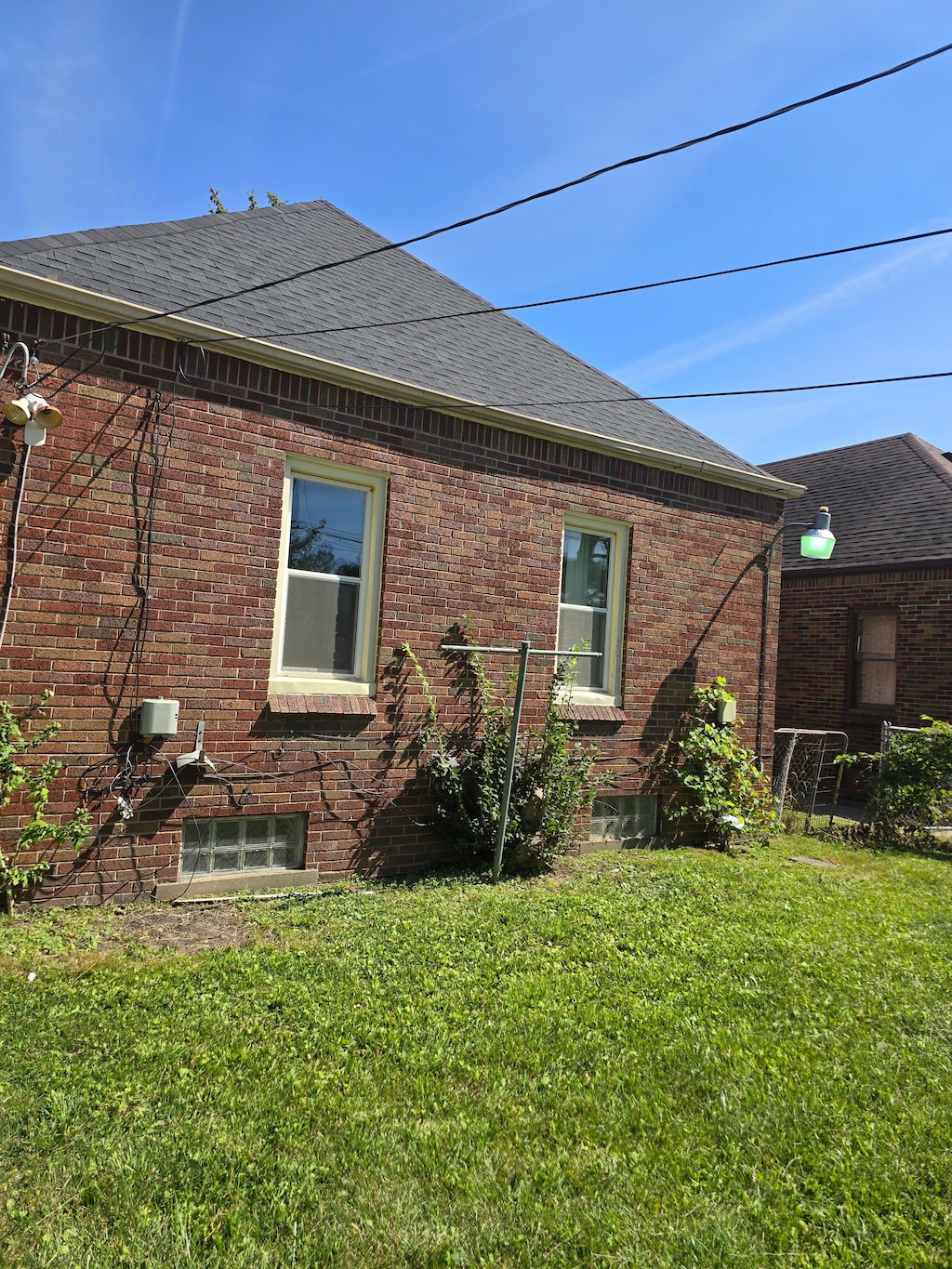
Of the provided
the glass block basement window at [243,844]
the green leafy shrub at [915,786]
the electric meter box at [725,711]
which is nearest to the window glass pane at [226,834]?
the glass block basement window at [243,844]

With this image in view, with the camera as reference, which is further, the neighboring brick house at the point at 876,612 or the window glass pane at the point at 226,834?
the neighboring brick house at the point at 876,612

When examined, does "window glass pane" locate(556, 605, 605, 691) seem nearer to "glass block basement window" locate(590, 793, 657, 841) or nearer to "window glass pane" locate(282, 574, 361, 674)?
"glass block basement window" locate(590, 793, 657, 841)

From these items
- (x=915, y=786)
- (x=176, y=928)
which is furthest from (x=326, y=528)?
(x=915, y=786)

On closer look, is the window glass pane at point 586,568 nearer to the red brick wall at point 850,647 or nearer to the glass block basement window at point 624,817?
the glass block basement window at point 624,817

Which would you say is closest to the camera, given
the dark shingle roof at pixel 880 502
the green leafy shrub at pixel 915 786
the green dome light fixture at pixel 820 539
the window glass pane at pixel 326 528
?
the window glass pane at pixel 326 528

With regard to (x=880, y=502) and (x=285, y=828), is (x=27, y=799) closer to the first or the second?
(x=285, y=828)

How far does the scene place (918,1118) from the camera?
10.8ft

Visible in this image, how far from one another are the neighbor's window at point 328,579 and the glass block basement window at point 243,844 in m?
1.05

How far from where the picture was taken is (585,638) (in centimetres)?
823

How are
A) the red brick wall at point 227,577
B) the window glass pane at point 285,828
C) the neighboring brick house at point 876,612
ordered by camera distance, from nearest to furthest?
1. the red brick wall at point 227,577
2. the window glass pane at point 285,828
3. the neighboring brick house at point 876,612

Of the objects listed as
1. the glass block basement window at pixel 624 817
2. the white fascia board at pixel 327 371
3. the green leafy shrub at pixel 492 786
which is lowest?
the glass block basement window at pixel 624 817

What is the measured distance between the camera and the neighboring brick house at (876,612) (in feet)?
41.1

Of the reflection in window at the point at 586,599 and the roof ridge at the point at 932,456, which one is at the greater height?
the roof ridge at the point at 932,456

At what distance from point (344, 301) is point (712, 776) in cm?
599
